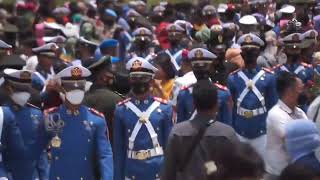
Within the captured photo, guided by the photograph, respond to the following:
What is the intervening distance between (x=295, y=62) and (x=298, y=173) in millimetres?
8009

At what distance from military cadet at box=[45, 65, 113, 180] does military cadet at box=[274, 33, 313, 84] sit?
4.39 metres

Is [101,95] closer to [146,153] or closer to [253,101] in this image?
[146,153]

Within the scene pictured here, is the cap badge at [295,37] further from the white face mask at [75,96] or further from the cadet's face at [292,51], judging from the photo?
the white face mask at [75,96]

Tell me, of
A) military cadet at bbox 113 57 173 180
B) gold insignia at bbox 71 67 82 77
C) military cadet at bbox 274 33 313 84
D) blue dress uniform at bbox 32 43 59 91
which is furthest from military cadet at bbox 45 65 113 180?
military cadet at bbox 274 33 313 84

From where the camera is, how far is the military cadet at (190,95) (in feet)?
35.7

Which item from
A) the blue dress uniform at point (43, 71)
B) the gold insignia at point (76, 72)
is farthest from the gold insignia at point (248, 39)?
the gold insignia at point (76, 72)

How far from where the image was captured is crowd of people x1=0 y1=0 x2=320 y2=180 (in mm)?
7176

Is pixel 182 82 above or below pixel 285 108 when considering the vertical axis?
below

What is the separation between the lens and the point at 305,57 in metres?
13.8

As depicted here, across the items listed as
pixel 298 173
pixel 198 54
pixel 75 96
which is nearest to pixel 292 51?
pixel 198 54

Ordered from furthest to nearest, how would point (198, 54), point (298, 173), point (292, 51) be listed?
point (292, 51) → point (198, 54) → point (298, 173)

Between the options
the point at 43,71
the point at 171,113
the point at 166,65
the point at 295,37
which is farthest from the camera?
the point at 43,71

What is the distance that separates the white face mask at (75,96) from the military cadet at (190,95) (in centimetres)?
203

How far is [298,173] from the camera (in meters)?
5.34
